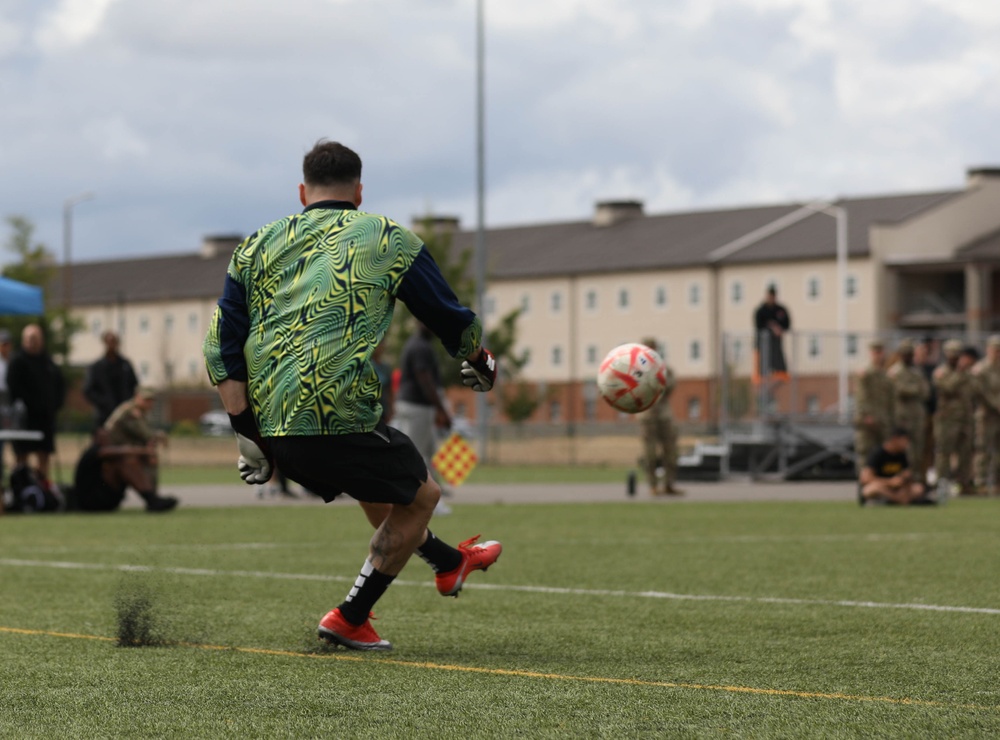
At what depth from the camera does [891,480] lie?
20031mm

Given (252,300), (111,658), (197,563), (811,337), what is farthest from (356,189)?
(811,337)

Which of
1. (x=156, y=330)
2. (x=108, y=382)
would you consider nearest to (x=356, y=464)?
(x=108, y=382)

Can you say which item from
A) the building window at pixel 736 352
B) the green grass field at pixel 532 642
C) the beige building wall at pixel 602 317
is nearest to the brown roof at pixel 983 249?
the beige building wall at pixel 602 317

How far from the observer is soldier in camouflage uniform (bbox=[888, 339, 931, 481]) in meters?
22.2

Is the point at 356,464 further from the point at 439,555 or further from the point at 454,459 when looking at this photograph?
the point at 454,459

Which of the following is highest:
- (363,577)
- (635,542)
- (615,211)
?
(615,211)

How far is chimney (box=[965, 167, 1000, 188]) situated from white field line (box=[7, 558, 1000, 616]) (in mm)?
82175

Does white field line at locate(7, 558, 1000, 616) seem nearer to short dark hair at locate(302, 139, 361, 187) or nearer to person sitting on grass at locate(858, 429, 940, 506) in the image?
short dark hair at locate(302, 139, 361, 187)

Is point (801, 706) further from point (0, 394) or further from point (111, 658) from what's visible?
point (0, 394)

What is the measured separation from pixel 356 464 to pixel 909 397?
1672 cm

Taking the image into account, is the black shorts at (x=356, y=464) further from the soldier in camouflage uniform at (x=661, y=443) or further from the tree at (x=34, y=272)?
the tree at (x=34, y=272)

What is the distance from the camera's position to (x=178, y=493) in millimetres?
24906

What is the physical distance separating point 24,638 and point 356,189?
8.44 ft

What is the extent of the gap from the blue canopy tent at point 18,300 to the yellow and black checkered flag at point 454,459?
554cm
